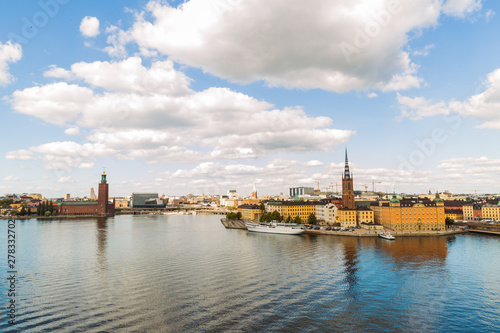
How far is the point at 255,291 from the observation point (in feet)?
91.2

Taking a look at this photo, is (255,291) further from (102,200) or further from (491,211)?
(102,200)

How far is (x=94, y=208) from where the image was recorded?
6240 inches


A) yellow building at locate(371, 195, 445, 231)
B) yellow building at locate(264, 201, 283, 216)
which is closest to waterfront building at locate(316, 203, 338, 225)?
yellow building at locate(264, 201, 283, 216)

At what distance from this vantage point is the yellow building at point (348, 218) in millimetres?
83438

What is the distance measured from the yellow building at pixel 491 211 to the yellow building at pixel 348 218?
45557 millimetres

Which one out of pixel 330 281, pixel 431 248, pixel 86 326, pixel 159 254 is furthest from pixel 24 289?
pixel 431 248

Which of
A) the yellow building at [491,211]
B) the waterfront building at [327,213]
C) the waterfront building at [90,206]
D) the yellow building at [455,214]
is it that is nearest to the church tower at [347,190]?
the waterfront building at [327,213]

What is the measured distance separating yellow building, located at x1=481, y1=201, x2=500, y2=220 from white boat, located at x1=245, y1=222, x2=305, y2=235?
209 ft

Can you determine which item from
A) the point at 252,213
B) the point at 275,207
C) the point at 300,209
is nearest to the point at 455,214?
the point at 300,209

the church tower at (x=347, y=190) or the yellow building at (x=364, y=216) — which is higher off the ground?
the church tower at (x=347, y=190)

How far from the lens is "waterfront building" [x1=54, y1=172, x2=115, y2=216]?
15288 centimetres

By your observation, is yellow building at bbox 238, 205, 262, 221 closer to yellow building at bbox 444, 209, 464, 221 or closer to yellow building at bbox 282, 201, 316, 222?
yellow building at bbox 282, 201, 316, 222

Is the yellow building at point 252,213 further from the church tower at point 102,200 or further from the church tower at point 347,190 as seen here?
the church tower at point 102,200

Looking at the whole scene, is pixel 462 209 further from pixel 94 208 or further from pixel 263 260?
pixel 94 208
